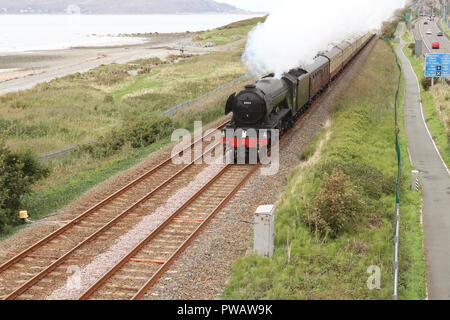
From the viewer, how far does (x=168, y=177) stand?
21922mm

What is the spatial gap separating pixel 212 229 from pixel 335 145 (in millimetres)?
10756

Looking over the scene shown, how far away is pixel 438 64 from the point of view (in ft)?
143

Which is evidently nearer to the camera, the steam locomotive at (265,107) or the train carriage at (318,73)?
the steam locomotive at (265,107)

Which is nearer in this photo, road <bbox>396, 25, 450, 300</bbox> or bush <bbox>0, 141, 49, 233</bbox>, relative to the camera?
road <bbox>396, 25, 450, 300</bbox>

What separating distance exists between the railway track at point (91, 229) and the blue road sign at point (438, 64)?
1161 inches

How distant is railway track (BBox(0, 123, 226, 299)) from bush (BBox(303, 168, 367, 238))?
19.5 feet

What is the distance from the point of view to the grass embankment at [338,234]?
12.0 meters

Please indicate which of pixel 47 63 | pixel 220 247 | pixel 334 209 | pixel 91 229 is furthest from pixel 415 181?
pixel 47 63

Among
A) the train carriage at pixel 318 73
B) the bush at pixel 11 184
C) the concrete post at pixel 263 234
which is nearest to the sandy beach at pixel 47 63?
the train carriage at pixel 318 73

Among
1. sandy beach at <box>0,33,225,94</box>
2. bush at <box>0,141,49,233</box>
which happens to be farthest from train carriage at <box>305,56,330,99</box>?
sandy beach at <box>0,33,225,94</box>

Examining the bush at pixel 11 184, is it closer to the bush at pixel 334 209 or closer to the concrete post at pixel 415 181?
the bush at pixel 334 209

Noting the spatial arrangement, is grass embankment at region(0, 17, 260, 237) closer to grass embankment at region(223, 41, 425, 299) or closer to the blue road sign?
grass embankment at region(223, 41, 425, 299)

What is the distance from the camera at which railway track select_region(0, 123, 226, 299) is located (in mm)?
13106

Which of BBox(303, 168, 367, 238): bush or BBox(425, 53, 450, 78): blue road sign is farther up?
BBox(425, 53, 450, 78): blue road sign
